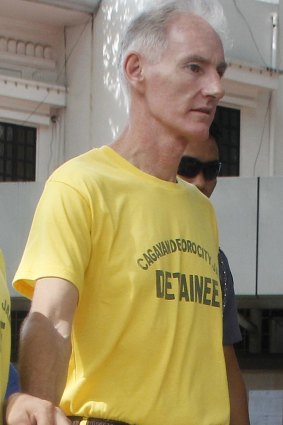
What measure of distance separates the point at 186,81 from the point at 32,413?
1.06m

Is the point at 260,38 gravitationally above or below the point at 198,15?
above

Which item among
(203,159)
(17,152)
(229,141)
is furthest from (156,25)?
(229,141)

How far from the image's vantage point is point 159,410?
3.60m

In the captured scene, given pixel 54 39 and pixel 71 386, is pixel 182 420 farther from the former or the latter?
pixel 54 39

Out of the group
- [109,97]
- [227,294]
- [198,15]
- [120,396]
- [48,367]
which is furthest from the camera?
[109,97]

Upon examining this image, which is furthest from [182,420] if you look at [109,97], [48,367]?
[109,97]

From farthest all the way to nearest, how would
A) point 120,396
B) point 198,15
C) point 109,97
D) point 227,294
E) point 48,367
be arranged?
point 109,97, point 227,294, point 198,15, point 120,396, point 48,367

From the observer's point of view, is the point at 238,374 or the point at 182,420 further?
the point at 238,374

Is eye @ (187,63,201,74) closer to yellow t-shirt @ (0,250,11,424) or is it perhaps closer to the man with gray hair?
the man with gray hair

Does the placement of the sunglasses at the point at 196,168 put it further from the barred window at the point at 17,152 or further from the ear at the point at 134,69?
the barred window at the point at 17,152

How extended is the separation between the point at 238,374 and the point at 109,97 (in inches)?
538

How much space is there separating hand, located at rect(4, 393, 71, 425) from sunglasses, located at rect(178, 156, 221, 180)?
2034mm

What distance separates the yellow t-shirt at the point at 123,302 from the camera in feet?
11.7

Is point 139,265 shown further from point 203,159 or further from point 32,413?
point 203,159
